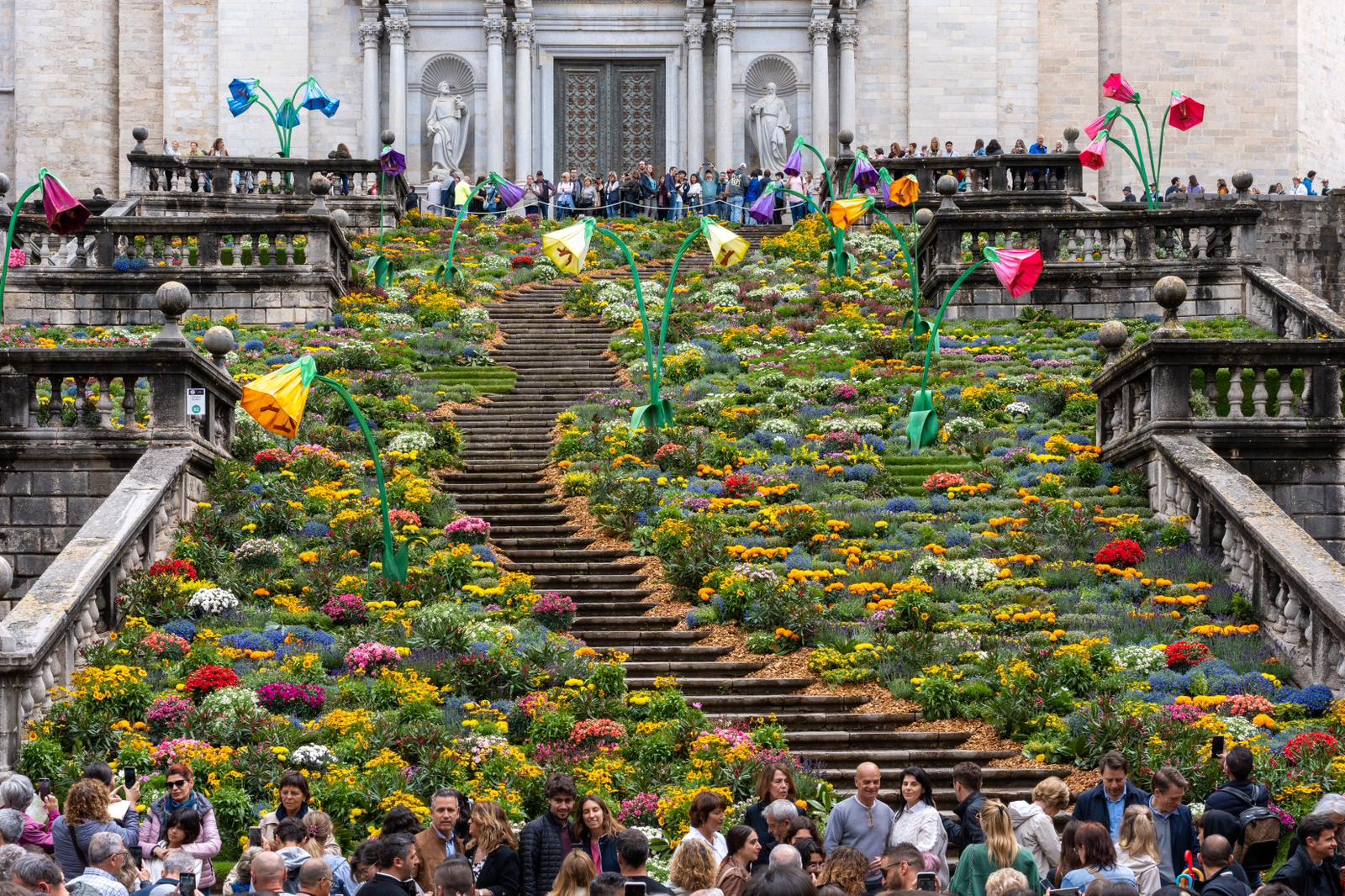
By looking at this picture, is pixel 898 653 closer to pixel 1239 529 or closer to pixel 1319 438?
pixel 1239 529

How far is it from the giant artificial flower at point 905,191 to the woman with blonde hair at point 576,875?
24348 millimetres

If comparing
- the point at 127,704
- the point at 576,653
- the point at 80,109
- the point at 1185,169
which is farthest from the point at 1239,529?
the point at 80,109

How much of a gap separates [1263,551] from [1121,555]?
202 centimetres

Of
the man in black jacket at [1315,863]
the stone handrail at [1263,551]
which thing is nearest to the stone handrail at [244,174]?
the stone handrail at [1263,551]

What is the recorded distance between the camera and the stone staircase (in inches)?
658

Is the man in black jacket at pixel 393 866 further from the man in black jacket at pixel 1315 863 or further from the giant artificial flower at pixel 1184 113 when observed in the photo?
the giant artificial flower at pixel 1184 113

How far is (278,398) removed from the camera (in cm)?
2025

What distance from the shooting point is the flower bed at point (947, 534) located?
1708 centimetres

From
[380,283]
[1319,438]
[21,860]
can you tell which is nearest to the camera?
[21,860]

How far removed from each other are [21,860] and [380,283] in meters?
24.3

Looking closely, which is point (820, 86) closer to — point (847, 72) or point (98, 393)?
point (847, 72)

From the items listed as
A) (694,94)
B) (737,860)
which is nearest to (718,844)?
(737,860)

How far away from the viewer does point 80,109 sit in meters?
46.9

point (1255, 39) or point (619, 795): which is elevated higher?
point (1255, 39)
